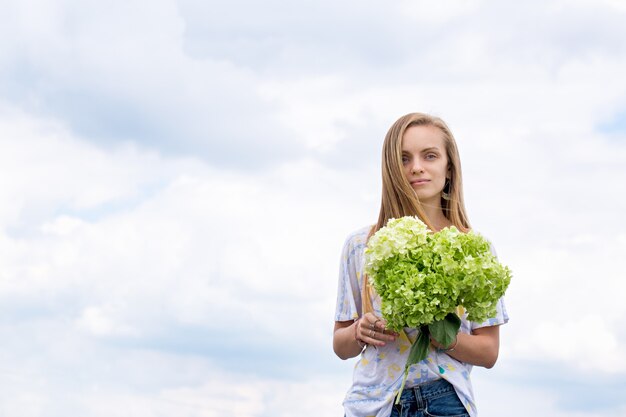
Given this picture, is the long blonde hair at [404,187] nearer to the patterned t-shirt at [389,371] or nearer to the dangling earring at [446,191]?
the dangling earring at [446,191]

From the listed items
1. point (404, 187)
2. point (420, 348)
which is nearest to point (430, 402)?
point (420, 348)

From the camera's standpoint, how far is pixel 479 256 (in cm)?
508

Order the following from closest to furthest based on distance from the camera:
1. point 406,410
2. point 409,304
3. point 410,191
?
point 409,304 → point 406,410 → point 410,191

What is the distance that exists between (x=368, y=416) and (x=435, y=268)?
4.00 feet

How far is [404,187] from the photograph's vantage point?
232 inches

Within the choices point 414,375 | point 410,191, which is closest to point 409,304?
point 414,375

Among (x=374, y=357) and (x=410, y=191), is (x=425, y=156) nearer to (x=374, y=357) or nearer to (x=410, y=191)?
(x=410, y=191)

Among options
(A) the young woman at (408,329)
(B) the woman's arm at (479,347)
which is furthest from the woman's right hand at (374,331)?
(B) the woman's arm at (479,347)

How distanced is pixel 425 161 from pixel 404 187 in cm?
31

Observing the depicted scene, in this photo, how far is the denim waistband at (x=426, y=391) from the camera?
17.5 ft

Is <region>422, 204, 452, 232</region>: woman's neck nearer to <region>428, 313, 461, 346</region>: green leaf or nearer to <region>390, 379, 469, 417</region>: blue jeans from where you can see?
<region>428, 313, 461, 346</region>: green leaf

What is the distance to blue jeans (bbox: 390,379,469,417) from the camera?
533cm

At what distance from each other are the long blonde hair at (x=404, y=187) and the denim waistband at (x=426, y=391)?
2.26 feet

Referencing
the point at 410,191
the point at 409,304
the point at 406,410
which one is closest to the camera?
the point at 409,304
